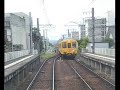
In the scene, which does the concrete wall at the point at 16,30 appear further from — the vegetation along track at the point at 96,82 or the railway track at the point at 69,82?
the vegetation along track at the point at 96,82

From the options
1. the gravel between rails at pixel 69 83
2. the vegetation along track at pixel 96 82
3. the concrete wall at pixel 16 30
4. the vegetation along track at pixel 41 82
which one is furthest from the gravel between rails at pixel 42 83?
the concrete wall at pixel 16 30

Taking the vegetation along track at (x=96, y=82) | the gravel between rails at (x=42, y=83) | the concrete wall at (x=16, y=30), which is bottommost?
the gravel between rails at (x=42, y=83)

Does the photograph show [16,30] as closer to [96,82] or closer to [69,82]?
[69,82]

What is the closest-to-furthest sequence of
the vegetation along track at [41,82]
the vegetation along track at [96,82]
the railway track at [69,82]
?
the vegetation along track at [96,82] → the railway track at [69,82] → the vegetation along track at [41,82]

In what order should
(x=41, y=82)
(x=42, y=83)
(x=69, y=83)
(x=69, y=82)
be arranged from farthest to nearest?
(x=41, y=82) < (x=69, y=82) < (x=42, y=83) < (x=69, y=83)

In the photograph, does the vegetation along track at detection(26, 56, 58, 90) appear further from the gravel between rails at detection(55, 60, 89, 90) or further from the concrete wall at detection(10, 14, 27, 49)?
the concrete wall at detection(10, 14, 27, 49)

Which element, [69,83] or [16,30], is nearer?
[69,83]

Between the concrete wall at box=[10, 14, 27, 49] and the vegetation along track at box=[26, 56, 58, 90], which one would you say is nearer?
the vegetation along track at box=[26, 56, 58, 90]

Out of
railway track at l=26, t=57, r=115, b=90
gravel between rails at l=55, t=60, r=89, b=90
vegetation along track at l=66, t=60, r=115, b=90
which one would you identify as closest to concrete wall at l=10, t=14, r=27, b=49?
railway track at l=26, t=57, r=115, b=90

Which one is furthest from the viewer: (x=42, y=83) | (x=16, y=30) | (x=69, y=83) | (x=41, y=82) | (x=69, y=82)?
(x=16, y=30)

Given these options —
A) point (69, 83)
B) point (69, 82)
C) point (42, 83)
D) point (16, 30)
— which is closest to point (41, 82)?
point (42, 83)

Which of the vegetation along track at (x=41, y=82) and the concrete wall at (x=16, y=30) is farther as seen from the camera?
the concrete wall at (x=16, y=30)

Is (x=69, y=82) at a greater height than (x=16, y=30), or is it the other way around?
(x=16, y=30)

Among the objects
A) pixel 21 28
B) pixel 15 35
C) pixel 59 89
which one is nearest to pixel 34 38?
pixel 21 28
